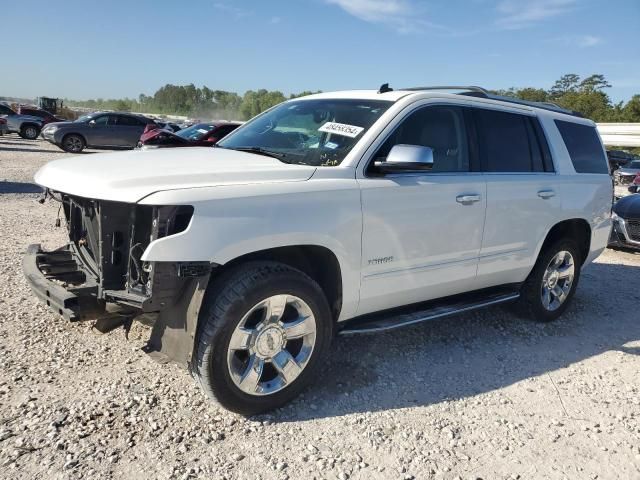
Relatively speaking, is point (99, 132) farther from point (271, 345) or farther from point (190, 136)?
point (271, 345)

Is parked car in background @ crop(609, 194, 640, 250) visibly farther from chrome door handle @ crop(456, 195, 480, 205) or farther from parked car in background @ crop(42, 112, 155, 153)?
parked car in background @ crop(42, 112, 155, 153)

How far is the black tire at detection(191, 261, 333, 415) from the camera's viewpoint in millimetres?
2930

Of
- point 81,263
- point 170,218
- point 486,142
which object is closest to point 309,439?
point 170,218

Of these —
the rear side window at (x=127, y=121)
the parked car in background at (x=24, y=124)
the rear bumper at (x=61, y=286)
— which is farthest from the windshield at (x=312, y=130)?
the parked car in background at (x=24, y=124)

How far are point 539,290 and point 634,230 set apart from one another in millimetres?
4497

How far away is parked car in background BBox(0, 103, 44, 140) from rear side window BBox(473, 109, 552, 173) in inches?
1113

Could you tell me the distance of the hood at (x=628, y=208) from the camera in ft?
27.7

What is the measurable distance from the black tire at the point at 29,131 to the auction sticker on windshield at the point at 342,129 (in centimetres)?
2830

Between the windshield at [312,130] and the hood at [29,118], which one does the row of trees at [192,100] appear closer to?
the hood at [29,118]

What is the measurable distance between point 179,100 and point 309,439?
9815 centimetres

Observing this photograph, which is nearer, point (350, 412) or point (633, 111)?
point (350, 412)

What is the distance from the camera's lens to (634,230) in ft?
27.6

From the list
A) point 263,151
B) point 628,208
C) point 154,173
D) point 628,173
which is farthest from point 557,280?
point 628,173

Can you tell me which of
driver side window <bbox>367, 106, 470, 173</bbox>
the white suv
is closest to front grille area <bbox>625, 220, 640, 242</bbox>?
the white suv
